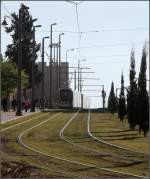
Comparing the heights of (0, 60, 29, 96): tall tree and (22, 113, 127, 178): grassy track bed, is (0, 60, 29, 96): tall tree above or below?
above

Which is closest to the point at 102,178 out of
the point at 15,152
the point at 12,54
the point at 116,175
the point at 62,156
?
the point at 116,175

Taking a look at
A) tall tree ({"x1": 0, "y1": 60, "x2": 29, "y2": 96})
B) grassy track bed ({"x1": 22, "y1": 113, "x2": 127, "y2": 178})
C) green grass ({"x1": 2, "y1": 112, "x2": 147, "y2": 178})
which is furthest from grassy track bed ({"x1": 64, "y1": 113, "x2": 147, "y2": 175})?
tall tree ({"x1": 0, "y1": 60, "x2": 29, "y2": 96})

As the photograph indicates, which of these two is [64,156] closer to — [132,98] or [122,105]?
[132,98]

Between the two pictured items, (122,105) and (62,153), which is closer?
(62,153)

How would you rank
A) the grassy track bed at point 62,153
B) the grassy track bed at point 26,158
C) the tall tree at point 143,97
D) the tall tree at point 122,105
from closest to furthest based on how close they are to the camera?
the grassy track bed at point 26,158 → the grassy track bed at point 62,153 → the tall tree at point 143,97 → the tall tree at point 122,105

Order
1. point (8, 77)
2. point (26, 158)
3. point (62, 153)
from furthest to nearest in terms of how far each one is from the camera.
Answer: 1. point (8, 77)
2. point (62, 153)
3. point (26, 158)

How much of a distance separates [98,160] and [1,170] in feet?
16.5

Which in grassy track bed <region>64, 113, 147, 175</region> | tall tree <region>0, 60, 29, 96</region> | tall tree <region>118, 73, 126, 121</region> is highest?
tall tree <region>0, 60, 29, 96</region>

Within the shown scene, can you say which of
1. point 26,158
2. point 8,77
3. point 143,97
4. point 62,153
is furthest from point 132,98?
point 8,77

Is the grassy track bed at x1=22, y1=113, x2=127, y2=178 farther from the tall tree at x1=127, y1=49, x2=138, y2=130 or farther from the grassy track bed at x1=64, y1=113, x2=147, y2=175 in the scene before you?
the tall tree at x1=127, y1=49, x2=138, y2=130

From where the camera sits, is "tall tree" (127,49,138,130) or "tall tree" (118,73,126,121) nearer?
"tall tree" (127,49,138,130)

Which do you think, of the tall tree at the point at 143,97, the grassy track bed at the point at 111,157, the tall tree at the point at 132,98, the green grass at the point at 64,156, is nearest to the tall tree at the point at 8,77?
the tall tree at the point at 132,98

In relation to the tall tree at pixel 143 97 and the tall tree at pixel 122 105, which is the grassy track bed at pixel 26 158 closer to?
the tall tree at pixel 143 97

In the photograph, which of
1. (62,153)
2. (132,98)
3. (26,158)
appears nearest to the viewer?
(26,158)
